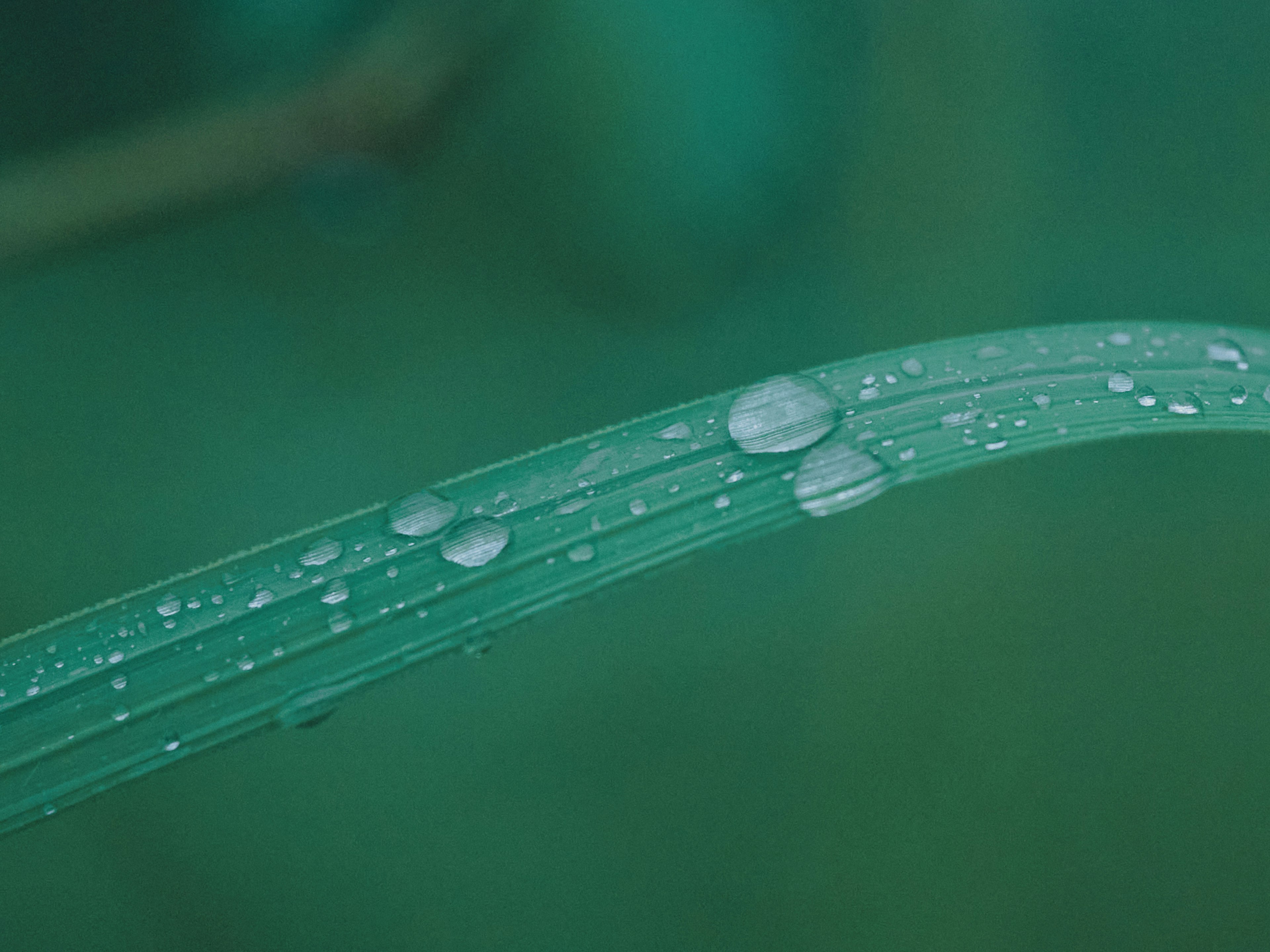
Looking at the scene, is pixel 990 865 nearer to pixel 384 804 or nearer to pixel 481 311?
pixel 384 804

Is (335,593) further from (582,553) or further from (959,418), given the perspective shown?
(959,418)

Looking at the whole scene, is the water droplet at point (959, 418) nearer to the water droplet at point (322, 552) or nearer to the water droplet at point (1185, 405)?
the water droplet at point (1185, 405)

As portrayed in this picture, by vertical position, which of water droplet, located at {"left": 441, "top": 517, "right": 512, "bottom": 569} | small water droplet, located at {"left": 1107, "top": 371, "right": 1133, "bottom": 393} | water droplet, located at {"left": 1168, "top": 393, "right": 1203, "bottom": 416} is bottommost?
water droplet, located at {"left": 441, "top": 517, "right": 512, "bottom": 569}

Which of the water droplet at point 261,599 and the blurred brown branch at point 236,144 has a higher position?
the blurred brown branch at point 236,144

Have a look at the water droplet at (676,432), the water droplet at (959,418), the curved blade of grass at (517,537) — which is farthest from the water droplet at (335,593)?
the water droplet at (959,418)

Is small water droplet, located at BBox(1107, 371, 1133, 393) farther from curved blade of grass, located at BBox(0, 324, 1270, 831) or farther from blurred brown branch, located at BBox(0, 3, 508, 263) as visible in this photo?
blurred brown branch, located at BBox(0, 3, 508, 263)

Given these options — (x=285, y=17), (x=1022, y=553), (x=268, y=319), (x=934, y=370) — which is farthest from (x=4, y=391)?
(x=1022, y=553)

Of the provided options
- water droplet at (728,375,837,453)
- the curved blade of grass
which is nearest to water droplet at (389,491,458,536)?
the curved blade of grass

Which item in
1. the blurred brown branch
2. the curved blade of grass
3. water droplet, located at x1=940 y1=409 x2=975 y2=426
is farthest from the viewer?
the blurred brown branch
